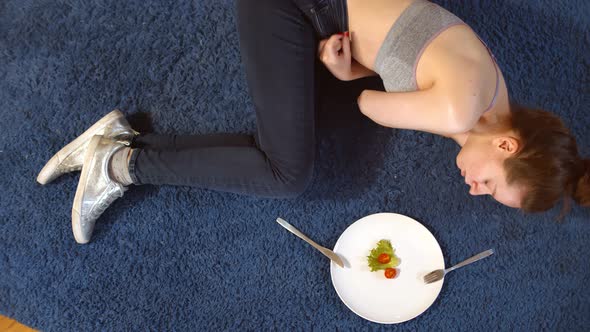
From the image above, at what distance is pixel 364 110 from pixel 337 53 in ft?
0.42

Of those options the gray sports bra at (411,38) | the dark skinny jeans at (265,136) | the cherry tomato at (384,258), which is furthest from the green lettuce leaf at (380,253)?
the gray sports bra at (411,38)

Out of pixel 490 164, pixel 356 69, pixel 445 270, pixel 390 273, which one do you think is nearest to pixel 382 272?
pixel 390 273

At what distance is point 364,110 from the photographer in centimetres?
84

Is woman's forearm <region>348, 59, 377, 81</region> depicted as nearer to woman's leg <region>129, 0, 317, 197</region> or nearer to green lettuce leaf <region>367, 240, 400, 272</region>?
woman's leg <region>129, 0, 317, 197</region>

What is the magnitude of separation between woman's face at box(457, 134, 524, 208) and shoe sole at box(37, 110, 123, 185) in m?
0.77

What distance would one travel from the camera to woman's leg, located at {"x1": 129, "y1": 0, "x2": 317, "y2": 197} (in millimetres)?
780

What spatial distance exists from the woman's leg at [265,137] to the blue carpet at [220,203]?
0.10 m

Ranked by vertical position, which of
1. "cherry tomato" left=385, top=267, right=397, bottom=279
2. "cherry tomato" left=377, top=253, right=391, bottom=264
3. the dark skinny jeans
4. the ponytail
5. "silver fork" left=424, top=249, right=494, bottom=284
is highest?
the dark skinny jeans

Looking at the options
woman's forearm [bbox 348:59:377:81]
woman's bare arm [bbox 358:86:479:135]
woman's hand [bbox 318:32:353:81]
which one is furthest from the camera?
woman's forearm [bbox 348:59:377:81]

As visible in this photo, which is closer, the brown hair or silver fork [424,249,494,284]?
the brown hair

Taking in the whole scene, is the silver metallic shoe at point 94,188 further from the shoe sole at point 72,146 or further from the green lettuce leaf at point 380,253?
the green lettuce leaf at point 380,253

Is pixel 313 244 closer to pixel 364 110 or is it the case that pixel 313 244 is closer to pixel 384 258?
pixel 384 258

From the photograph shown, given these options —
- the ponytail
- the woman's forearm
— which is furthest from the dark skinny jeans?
the ponytail

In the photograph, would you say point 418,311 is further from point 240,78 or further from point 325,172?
point 240,78
